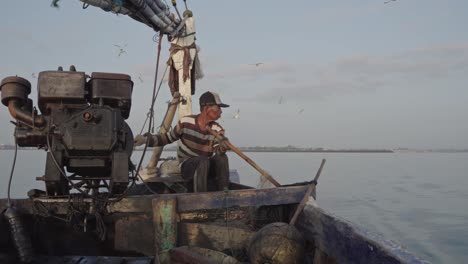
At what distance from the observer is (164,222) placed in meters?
3.51

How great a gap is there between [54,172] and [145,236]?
118 centimetres

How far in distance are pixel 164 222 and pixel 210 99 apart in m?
2.46

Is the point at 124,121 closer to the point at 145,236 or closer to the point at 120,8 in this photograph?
the point at 145,236

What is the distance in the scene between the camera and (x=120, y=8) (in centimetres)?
713

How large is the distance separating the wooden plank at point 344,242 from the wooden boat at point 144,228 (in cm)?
1

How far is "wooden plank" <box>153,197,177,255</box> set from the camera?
11.5 feet

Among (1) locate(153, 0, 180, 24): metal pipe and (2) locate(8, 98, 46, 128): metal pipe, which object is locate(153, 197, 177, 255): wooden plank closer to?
(2) locate(8, 98, 46, 128): metal pipe

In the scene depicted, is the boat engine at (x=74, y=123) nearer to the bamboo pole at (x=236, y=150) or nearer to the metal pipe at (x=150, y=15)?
the bamboo pole at (x=236, y=150)

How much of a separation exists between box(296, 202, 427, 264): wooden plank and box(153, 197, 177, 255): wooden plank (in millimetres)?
1466

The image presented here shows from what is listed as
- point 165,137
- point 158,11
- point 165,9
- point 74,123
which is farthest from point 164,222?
point 165,9

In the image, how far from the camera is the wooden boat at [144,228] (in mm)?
3438

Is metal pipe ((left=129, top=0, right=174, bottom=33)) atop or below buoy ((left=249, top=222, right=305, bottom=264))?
atop

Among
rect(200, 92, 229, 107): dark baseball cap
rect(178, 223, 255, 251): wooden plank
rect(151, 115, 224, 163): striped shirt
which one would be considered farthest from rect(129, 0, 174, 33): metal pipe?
rect(178, 223, 255, 251): wooden plank

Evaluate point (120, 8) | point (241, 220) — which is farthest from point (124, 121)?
point (120, 8)
